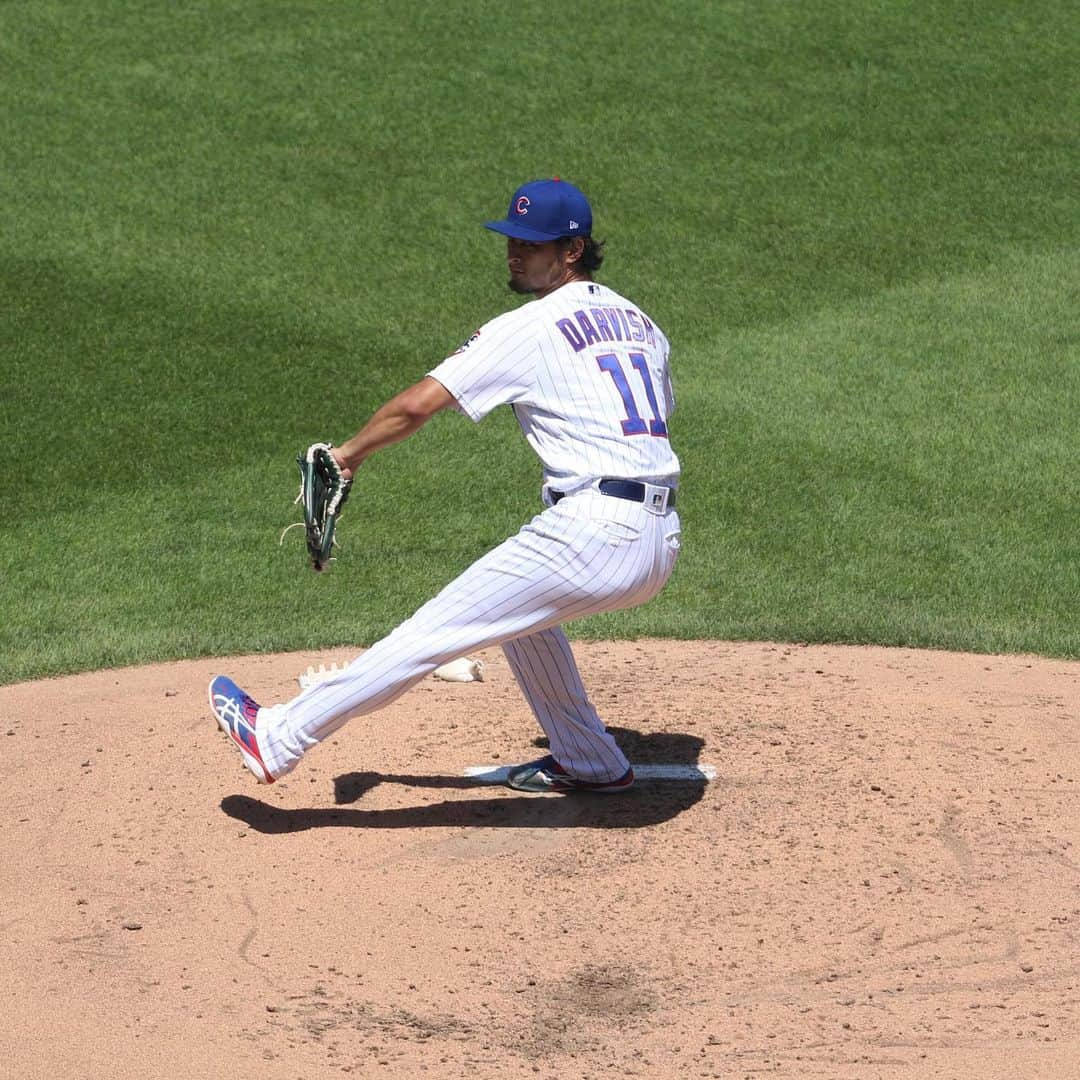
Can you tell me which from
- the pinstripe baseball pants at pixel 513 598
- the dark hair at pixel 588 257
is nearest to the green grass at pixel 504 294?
the pinstripe baseball pants at pixel 513 598

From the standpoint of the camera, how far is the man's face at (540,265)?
4820mm

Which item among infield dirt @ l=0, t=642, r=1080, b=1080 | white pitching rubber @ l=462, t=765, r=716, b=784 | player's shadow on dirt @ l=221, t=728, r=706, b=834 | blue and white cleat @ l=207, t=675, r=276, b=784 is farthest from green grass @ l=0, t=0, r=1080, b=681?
blue and white cleat @ l=207, t=675, r=276, b=784

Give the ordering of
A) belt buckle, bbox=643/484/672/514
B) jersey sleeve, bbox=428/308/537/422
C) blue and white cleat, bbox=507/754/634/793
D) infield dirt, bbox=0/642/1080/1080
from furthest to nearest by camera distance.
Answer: blue and white cleat, bbox=507/754/634/793 → belt buckle, bbox=643/484/672/514 → jersey sleeve, bbox=428/308/537/422 → infield dirt, bbox=0/642/1080/1080

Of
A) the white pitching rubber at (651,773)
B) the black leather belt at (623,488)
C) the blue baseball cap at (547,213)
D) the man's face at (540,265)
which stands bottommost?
the white pitching rubber at (651,773)

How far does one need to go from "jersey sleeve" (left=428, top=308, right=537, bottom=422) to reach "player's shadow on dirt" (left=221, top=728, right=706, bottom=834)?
4.31ft

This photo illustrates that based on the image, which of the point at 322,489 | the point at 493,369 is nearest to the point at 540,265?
the point at 493,369

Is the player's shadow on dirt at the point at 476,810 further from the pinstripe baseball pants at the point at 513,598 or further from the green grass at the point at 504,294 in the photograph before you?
the green grass at the point at 504,294

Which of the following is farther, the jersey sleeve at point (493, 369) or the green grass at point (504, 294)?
the green grass at point (504, 294)

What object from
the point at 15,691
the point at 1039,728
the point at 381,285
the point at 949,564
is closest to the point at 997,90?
the point at 381,285

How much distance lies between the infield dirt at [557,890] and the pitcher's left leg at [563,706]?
0.12 m

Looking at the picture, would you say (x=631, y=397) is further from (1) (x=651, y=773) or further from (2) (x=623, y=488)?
(1) (x=651, y=773)

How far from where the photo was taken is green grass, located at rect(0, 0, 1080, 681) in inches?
306

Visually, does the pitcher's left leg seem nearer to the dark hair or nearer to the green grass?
the dark hair

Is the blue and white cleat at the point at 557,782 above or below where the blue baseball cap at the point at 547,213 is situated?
below
